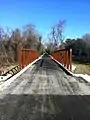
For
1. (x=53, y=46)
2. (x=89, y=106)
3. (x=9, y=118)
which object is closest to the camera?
(x=9, y=118)

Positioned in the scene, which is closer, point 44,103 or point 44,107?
point 44,107

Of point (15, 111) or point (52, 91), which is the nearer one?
point (15, 111)

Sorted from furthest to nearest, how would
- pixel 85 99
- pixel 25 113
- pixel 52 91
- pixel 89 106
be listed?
pixel 52 91
pixel 85 99
pixel 89 106
pixel 25 113

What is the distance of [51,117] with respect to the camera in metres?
6.89

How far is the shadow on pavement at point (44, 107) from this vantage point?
6984 mm

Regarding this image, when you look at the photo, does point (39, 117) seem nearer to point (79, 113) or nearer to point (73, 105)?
point (79, 113)

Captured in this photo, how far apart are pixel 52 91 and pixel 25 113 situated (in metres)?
3.53

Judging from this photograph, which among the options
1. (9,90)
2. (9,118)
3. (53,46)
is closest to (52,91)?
(9,90)

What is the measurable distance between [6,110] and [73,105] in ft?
6.58

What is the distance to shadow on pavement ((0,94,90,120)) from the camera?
6984 mm

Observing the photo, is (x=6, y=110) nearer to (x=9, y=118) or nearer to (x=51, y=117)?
(x=9, y=118)

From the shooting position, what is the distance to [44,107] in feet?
26.1

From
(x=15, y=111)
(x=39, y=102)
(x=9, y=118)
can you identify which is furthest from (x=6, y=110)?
(x=39, y=102)

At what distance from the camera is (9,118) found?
22.3 ft
